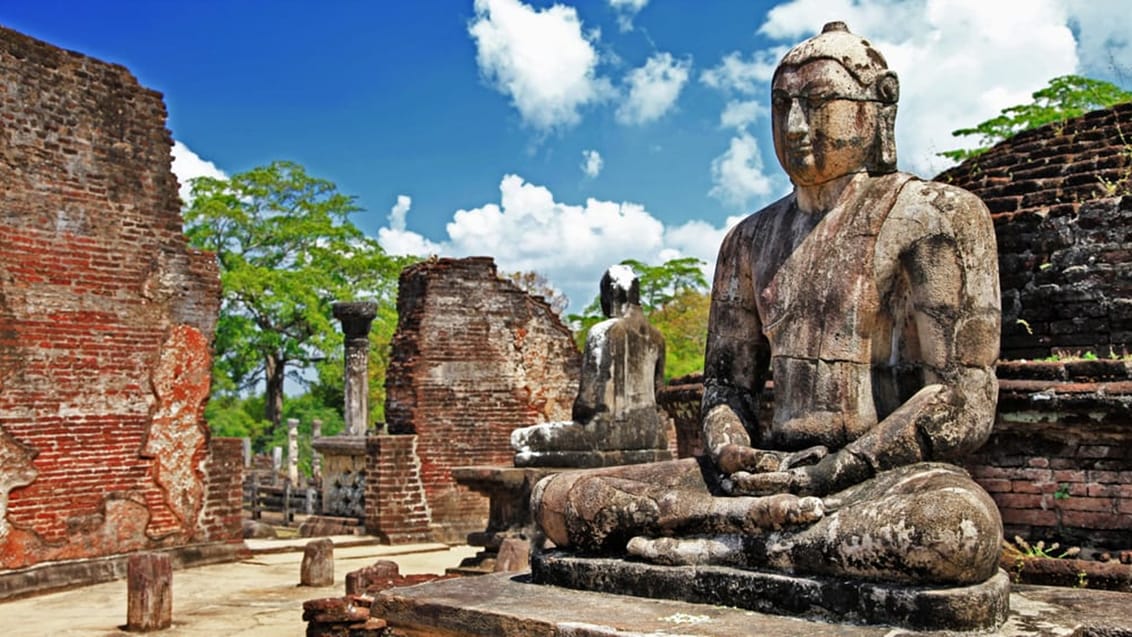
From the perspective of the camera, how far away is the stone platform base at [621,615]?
3064mm

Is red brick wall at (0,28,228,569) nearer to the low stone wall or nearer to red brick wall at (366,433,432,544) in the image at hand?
red brick wall at (366,433,432,544)

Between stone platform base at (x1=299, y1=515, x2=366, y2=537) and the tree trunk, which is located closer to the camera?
stone platform base at (x1=299, y1=515, x2=366, y2=537)

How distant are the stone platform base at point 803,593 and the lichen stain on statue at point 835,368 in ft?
0.22

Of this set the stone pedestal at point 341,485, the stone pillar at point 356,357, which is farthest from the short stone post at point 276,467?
the stone pedestal at point 341,485

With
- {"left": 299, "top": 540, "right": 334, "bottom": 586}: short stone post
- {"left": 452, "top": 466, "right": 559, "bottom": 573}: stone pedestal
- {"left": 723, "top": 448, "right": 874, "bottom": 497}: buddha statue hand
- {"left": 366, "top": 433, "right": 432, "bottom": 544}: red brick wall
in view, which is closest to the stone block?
{"left": 452, "top": 466, "right": 559, "bottom": 573}: stone pedestal

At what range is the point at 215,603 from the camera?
8.61 metres

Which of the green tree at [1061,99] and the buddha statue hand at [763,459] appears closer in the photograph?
the buddha statue hand at [763,459]

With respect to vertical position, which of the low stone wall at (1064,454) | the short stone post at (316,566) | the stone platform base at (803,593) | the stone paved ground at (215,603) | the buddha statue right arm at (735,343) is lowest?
the stone paved ground at (215,603)

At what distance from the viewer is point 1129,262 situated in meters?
7.03

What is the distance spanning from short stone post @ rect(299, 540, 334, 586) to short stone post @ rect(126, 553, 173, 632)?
1.93 meters

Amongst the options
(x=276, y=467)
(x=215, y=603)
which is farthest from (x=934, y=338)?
(x=276, y=467)

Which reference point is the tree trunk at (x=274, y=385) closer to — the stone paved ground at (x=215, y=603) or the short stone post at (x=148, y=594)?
the stone paved ground at (x=215, y=603)

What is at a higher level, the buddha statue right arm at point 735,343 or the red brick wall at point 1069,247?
the red brick wall at point 1069,247

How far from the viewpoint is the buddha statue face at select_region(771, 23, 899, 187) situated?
3818mm
